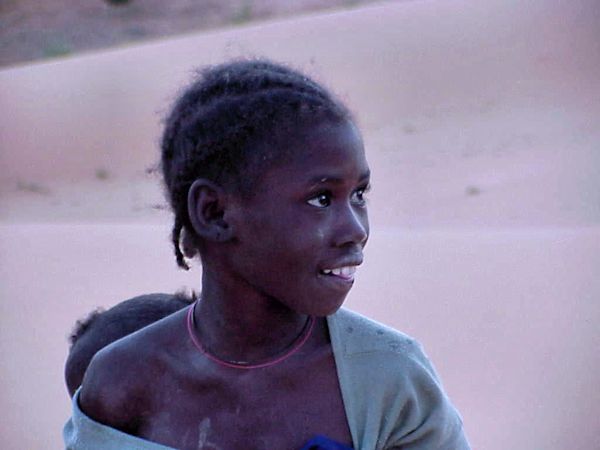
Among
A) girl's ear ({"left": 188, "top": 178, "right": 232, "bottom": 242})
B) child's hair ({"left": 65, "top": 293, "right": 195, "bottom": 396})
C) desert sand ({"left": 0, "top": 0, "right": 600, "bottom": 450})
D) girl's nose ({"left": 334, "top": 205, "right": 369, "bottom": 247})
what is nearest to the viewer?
girl's nose ({"left": 334, "top": 205, "right": 369, "bottom": 247})

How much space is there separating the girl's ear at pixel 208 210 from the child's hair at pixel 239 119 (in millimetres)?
23

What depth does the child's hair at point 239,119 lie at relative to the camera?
2146mm

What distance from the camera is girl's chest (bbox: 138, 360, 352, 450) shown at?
2.16 metres

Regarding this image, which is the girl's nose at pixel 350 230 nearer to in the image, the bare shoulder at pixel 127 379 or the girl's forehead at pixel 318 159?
the girl's forehead at pixel 318 159

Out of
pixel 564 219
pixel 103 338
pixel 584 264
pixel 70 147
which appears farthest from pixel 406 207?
pixel 103 338

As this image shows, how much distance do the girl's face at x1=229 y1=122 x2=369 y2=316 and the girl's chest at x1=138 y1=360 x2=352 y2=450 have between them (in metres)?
0.16

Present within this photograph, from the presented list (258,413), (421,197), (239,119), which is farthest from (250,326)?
(421,197)

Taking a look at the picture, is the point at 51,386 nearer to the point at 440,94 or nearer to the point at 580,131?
the point at 580,131

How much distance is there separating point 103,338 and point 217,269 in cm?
78

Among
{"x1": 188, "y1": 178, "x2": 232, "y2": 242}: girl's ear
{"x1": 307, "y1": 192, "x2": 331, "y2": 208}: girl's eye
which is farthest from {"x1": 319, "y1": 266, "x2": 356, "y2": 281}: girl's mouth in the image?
{"x1": 188, "y1": 178, "x2": 232, "y2": 242}: girl's ear

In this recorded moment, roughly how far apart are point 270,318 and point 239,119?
0.41 metres

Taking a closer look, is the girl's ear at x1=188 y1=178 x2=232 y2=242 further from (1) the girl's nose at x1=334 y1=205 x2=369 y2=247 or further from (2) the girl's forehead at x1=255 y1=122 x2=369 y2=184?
(1) the girl's nose at x1=334 y1=205 x2=369 y2=247

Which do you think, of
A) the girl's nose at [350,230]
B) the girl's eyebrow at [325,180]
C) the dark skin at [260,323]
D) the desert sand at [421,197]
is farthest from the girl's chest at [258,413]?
the desert sand at [421,197]

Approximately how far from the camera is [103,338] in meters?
2.96
